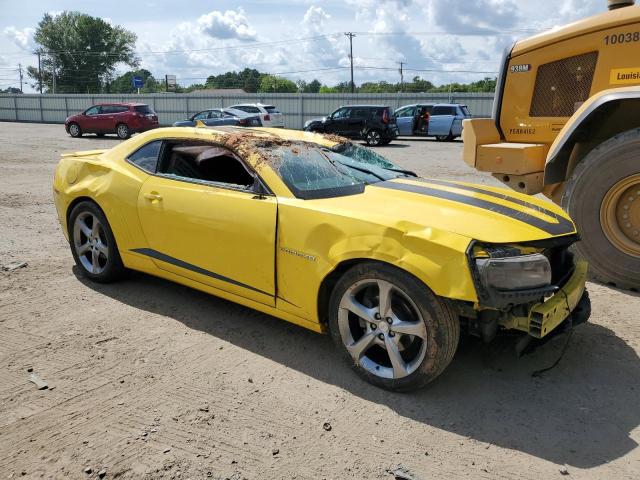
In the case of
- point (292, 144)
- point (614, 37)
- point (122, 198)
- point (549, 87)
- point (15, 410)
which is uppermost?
point (614, 37)

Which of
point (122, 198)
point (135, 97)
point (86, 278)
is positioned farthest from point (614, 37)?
point (135, 97)

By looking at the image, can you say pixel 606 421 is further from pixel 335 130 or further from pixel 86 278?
pixel 335 130

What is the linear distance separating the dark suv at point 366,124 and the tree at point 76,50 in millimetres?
71106

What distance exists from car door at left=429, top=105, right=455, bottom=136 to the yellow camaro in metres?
19.7

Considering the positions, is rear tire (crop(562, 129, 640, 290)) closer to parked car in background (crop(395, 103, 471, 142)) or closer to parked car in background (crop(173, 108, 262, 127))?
parked car in background (crop(395, 103, 471, 142))

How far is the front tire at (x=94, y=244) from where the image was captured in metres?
4.65

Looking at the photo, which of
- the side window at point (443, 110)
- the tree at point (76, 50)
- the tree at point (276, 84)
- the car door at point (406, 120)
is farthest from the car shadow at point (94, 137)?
the tree at point (276, 84)

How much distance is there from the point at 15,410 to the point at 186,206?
168 centimetres

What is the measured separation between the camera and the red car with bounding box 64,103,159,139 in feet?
80.5

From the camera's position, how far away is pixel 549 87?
18.9 feet

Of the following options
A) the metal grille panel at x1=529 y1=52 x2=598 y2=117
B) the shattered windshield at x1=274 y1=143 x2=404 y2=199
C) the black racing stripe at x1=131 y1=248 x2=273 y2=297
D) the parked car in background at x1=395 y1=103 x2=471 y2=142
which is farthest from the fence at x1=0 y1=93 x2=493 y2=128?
the black racing stripe at x1=131 y1=248 x2=273 y2=297

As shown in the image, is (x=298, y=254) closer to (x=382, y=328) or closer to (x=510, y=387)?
(x=382, y=328)

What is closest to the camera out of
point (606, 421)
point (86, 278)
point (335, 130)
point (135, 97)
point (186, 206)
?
point (606, 421)

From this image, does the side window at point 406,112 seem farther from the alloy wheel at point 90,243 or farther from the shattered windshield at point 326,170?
the alloy wheel at point 90,243
